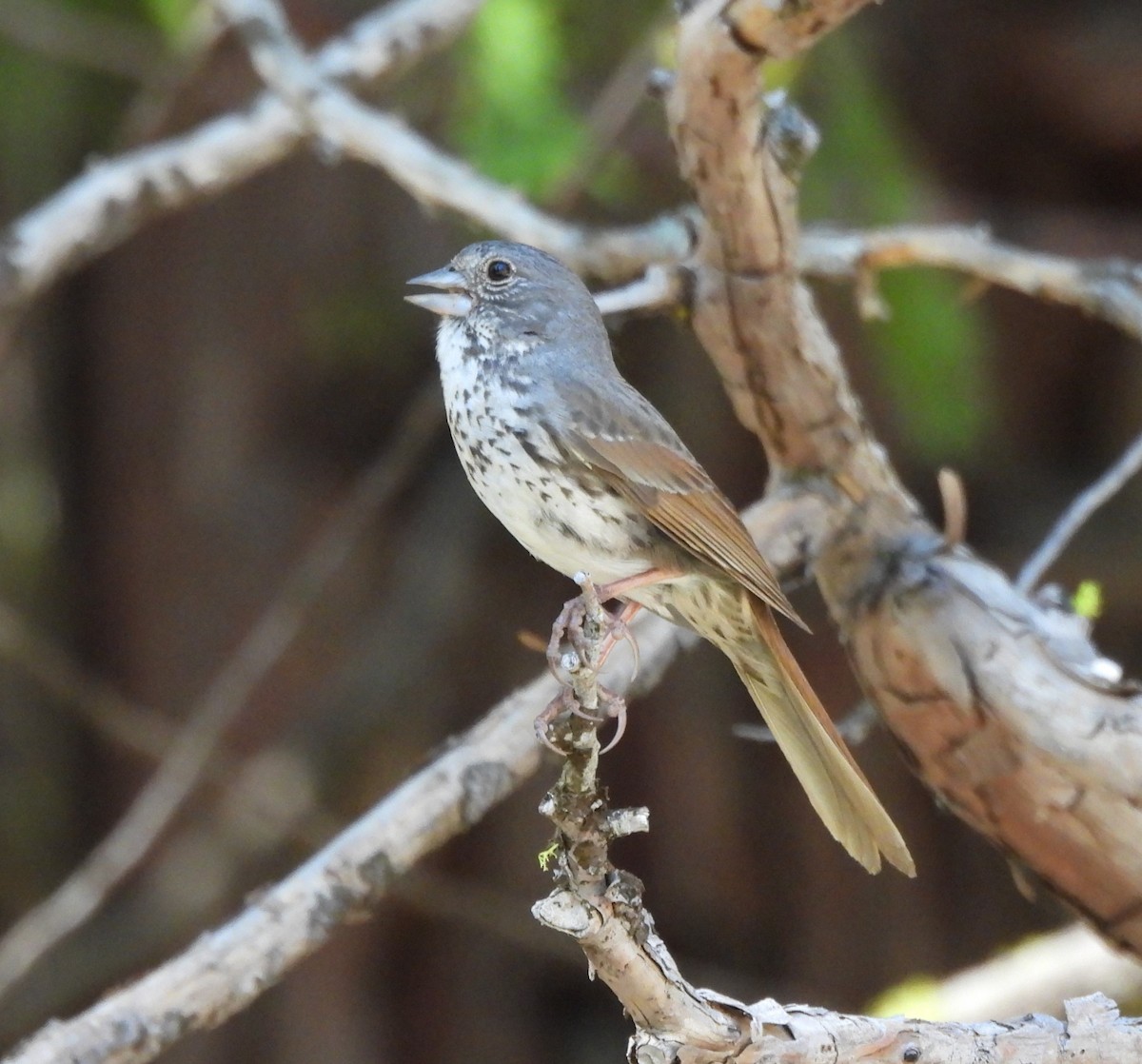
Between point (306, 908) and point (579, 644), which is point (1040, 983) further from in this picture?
point (579, 644)

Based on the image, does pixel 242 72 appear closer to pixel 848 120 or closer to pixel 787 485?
pixel 848 120

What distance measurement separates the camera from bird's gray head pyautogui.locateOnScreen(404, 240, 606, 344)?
2.49 m

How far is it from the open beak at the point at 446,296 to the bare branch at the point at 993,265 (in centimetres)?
61

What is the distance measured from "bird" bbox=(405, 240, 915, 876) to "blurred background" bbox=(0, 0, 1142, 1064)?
6.08 ft

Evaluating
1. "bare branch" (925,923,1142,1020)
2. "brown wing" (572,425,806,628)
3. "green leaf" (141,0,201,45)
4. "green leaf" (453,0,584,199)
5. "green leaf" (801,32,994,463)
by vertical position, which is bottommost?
"bare branch" (925,923,1142,1020)

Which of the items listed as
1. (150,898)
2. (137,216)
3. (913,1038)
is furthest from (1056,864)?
(150,898)

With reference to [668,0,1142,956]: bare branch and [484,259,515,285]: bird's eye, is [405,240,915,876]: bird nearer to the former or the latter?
[484,259,515,285]: bird's eye

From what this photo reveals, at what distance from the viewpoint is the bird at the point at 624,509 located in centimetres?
224

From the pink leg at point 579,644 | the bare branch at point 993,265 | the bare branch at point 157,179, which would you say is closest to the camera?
the pink leg at point 579,644

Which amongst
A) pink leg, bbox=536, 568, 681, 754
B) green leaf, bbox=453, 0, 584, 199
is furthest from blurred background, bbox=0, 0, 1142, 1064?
pink leg, bbox=536, 568, 681, 754

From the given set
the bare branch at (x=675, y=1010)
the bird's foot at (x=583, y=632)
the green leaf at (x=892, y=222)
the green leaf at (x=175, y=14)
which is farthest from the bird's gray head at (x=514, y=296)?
the green leaf at (x=175, y=14)

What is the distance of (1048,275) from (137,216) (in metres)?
1.71

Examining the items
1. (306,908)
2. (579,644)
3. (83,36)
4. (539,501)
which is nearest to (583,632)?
(579,644)

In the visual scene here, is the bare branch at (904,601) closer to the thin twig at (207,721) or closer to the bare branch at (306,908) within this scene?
the bare branch at (306,908)
